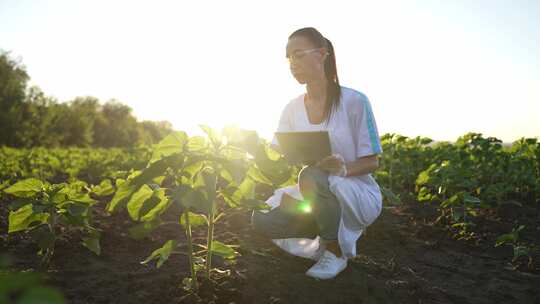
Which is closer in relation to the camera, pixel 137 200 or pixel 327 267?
pixel 137 200

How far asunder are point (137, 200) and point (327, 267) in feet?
4.73

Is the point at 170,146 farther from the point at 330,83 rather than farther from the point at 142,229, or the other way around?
the point at 330,83

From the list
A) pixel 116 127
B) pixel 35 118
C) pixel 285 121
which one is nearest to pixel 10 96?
pixel 35 118

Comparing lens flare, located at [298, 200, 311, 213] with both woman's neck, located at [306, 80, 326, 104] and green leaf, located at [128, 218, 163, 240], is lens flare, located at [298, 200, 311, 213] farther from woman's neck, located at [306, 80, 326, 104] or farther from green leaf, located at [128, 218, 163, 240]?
green leaf, located at [128, 218, 163, 240]

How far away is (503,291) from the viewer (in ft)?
10.3

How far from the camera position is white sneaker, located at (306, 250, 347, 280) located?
2.95 meters

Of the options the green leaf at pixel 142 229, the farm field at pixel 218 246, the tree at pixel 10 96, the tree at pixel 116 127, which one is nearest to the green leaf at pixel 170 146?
the farm field at pixel 218 246

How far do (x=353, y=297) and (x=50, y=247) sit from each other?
1.77 metres

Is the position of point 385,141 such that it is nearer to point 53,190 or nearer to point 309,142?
point 309,142

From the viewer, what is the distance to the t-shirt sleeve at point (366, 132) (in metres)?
3.11

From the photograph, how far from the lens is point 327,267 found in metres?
3.01

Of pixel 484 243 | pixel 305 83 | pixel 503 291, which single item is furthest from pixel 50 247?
pixel 484 243

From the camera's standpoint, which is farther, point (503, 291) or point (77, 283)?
point (503, 291)

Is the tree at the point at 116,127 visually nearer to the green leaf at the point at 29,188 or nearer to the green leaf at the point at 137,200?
the green leaf at the point at 29,188
